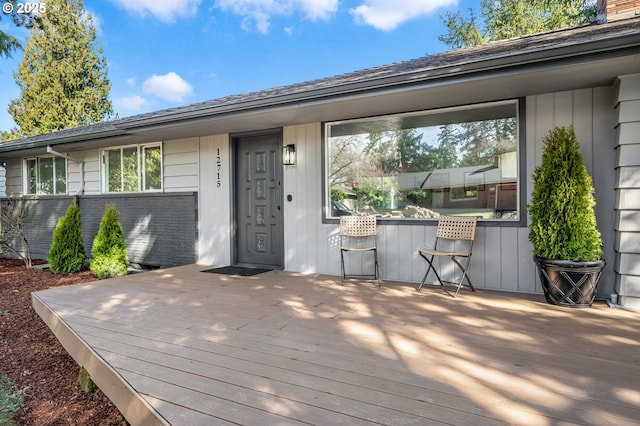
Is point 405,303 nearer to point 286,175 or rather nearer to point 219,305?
point 219,305

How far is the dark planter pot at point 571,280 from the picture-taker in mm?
3146

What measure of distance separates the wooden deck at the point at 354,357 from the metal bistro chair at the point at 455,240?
371mm

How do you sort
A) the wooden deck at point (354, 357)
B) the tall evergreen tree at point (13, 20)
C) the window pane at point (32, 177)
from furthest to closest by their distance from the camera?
the window pane at point (32, 177) → the tall evergreen tree at point (13, 20) → the wooden deck at point (354, 357)

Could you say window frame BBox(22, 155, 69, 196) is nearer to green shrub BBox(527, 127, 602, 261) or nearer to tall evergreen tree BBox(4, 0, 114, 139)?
green shrub BBox(527, 127, 602, 261)

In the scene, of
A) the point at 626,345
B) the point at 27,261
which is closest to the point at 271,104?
the point at 626,345

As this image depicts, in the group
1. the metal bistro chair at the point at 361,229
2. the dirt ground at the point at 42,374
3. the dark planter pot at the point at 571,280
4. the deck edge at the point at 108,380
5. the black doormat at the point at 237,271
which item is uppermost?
the metal bistro chair at the point at 361,229

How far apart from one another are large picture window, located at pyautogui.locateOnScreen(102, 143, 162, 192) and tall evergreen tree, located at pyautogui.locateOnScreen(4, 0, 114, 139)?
504 inches

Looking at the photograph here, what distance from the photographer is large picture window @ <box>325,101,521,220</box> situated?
13.0 ft

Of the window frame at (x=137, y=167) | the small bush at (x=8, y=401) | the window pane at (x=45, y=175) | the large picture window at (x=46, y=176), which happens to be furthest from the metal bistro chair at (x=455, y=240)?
the window pane at (x=45, y=175)

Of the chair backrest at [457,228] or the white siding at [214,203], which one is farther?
the white siding at [214,203]

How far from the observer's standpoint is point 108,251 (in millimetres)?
5254

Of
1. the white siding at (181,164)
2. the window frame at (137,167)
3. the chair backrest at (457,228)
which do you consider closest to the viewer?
the chair backrest at (457,228)

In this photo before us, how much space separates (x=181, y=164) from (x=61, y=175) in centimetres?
346

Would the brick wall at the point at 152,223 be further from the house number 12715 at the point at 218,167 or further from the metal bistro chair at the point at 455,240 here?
the metal bistro chair at the point at 455,240
